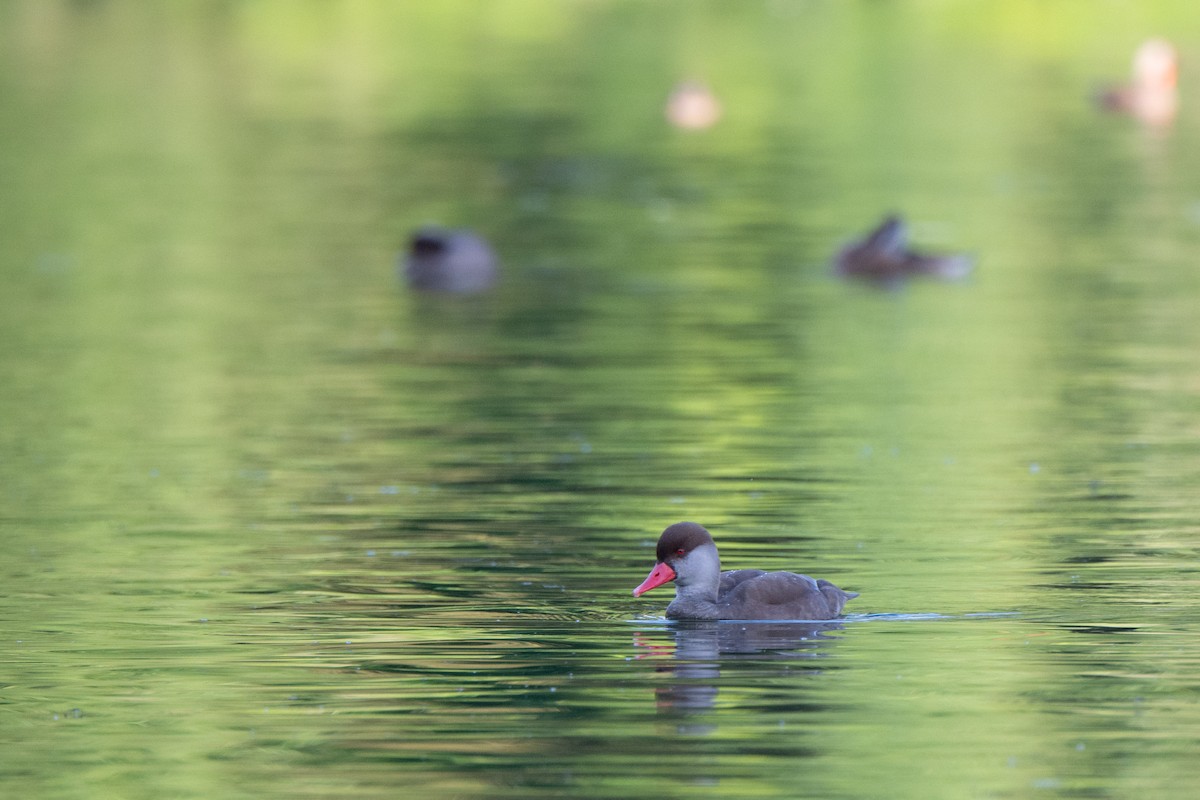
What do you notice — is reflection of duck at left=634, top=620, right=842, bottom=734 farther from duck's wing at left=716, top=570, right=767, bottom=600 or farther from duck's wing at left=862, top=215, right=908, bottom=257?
duck's wing at left=862, top=215, right=908, bottom=257

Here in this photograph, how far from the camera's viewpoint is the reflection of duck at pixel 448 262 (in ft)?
88.0

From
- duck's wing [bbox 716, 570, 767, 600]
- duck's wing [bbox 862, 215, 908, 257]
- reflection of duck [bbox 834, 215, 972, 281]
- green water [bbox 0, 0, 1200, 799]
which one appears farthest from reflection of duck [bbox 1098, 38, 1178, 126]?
duck's wing [bbox 716, 570, 767, 600]

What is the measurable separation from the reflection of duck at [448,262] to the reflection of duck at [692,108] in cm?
1884

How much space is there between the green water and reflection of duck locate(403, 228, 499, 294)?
43 cm

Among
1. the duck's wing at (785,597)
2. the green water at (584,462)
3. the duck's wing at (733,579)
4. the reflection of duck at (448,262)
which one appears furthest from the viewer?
the reflection of duck at (448,262)

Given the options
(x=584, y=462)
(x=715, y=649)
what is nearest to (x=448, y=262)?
(x=584, y=462)

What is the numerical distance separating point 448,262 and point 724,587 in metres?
14.9

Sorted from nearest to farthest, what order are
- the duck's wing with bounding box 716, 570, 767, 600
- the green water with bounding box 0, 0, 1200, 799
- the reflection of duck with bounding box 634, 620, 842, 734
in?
the green water with bounding box 0, 0, 1200, 799
the reflection of duck with bounding box 634, 620, 842, 734
the duck's wing with bounding box 716, 570, 767, 600

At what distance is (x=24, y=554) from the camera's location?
46.9 feet

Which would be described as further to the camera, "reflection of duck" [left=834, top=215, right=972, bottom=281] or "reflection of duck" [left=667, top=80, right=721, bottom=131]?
"reflection of duck" [left=667, top=80, right=721, bottom=131]

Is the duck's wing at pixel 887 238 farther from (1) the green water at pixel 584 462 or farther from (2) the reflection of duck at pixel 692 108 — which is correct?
(2) the reflection of duck at pixel 692 108

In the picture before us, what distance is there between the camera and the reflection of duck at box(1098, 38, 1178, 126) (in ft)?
153

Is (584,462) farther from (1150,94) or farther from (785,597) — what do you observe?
(1150,94)

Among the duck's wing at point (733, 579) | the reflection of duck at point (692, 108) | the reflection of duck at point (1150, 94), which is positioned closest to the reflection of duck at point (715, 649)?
the duck's wing at point (733, 579)
